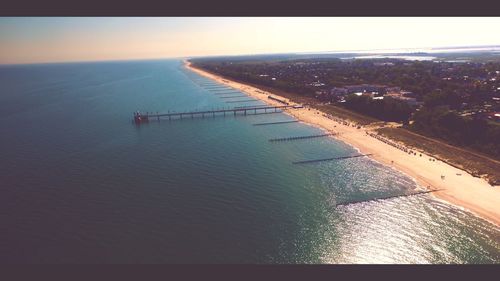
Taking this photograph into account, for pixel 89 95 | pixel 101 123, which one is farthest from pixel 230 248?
pixel 89 95

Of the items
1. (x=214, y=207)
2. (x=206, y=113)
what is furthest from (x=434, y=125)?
(x=206, y=113)

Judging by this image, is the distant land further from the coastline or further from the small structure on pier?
the small structure on pier

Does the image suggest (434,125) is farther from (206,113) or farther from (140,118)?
(140,118)

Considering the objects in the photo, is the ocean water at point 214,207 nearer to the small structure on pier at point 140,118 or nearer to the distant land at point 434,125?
the distant land at point 434,125

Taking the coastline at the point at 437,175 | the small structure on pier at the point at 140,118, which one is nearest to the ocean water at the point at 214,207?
the coastline at the point at 437,175

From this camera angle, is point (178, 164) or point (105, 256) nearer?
point (105, 256)

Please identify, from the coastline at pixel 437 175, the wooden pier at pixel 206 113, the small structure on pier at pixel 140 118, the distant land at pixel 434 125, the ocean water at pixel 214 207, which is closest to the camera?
the ocean water at pixel 214 207

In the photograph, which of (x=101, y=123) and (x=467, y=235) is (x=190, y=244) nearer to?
(x=467, y=235)
